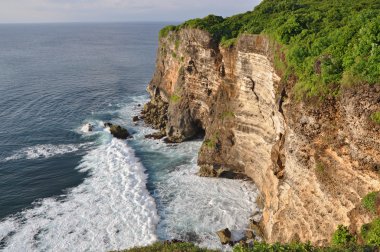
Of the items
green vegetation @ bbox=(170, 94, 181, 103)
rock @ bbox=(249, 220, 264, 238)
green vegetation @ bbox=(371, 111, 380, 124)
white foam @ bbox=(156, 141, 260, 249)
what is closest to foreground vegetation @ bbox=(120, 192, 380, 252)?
green vegetation @ bbox=(371, 111, 380, 124)

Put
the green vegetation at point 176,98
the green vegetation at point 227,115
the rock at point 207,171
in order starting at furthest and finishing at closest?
the green vegetation at point 176,98 → the rock at point 207,171 → the green vegetation at point 227,115

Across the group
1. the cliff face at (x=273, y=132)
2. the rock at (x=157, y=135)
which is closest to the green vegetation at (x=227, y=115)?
the cliff face at (x=273, y=132)

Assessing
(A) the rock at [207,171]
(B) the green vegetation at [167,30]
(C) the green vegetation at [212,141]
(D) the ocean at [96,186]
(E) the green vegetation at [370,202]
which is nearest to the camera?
(E) the green vegetation at [370,202]

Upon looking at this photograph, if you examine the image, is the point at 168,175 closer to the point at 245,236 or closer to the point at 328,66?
the point at 245,236

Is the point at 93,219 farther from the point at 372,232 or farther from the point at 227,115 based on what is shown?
the point at 372,232

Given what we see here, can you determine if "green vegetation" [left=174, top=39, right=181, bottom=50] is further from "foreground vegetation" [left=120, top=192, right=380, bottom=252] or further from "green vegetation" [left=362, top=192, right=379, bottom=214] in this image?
"green vegetation" [left=362, top=192, right=379, bottom=214]

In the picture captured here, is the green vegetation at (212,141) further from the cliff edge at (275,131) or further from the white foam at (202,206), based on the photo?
the white foam at (202,206)
